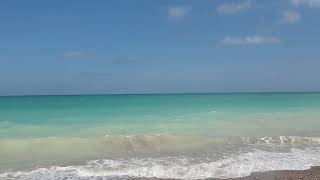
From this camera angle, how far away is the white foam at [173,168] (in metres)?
10.4

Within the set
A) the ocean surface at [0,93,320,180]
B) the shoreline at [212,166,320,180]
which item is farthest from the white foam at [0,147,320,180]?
the shoreline at [212,166,320,180]

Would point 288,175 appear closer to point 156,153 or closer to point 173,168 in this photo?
point 173,168

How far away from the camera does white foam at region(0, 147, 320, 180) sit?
10445 millimetres

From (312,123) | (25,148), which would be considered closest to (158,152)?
(25,148)

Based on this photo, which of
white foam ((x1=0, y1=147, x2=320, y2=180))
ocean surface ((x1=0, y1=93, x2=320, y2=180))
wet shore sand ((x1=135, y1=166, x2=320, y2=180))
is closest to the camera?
wet shore sand ((x1=135, y1=166, x2=320, y2=180))

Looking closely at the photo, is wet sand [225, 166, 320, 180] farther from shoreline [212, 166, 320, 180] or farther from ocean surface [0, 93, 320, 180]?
ocean surface [0, 93, 320, 180]

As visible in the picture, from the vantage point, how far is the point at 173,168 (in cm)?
1109

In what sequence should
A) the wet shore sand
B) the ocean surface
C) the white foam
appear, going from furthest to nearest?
1. the ocean surface
2. the white foam
3. the wet shore sand

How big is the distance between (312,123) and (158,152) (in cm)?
1178

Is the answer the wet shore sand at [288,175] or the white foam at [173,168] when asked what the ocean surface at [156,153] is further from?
the wet shore sand at [288,175]

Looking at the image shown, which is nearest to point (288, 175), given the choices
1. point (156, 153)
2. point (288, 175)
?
point (288, 175)

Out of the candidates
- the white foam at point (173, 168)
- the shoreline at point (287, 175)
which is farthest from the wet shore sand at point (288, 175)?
the white foam at point (173, 168)

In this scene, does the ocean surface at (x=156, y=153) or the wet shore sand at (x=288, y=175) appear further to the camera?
the ocean surface at (x=156, y=153)

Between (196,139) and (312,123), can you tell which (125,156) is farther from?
(312,123)
